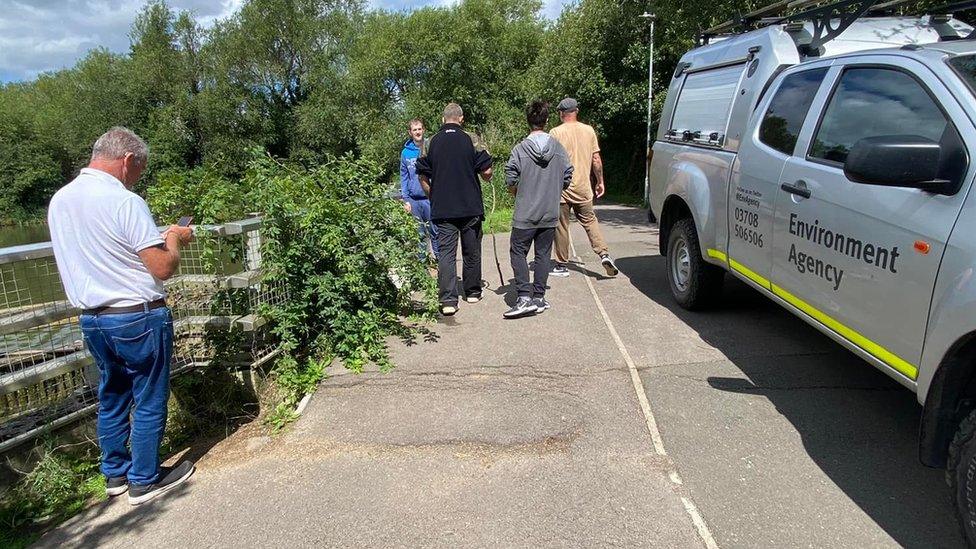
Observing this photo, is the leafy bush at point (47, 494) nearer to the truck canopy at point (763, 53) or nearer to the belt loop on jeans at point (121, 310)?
the belt loop on jeans at point (121, 310)

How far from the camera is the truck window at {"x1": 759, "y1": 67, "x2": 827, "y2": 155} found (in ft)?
12.3

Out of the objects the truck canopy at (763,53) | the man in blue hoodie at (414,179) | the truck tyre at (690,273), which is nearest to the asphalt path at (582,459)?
the truck tyre at (690,273)

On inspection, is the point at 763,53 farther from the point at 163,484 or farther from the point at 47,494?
the point at 47,494

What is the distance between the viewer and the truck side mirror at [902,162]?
247 centimetres

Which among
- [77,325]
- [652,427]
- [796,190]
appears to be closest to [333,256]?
[77,325]

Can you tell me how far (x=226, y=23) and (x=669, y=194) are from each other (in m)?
41.1

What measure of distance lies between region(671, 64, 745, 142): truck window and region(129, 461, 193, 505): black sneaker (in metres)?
4.36

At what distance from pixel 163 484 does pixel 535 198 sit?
358 centimetres

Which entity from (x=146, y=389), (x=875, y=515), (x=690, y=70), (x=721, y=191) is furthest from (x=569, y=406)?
(x=690, y=70)

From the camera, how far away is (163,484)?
10.8 ft

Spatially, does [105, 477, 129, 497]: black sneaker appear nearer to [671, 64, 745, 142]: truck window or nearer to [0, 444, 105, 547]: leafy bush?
[0, 444, 105, 547]: leafy bush

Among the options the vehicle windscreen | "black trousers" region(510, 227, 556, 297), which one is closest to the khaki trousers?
"black trousers" region(510, 227, 556, 297)

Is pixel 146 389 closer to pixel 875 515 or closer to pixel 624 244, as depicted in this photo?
pixel 875 515

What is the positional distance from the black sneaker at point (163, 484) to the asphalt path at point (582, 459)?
0.06 meters
